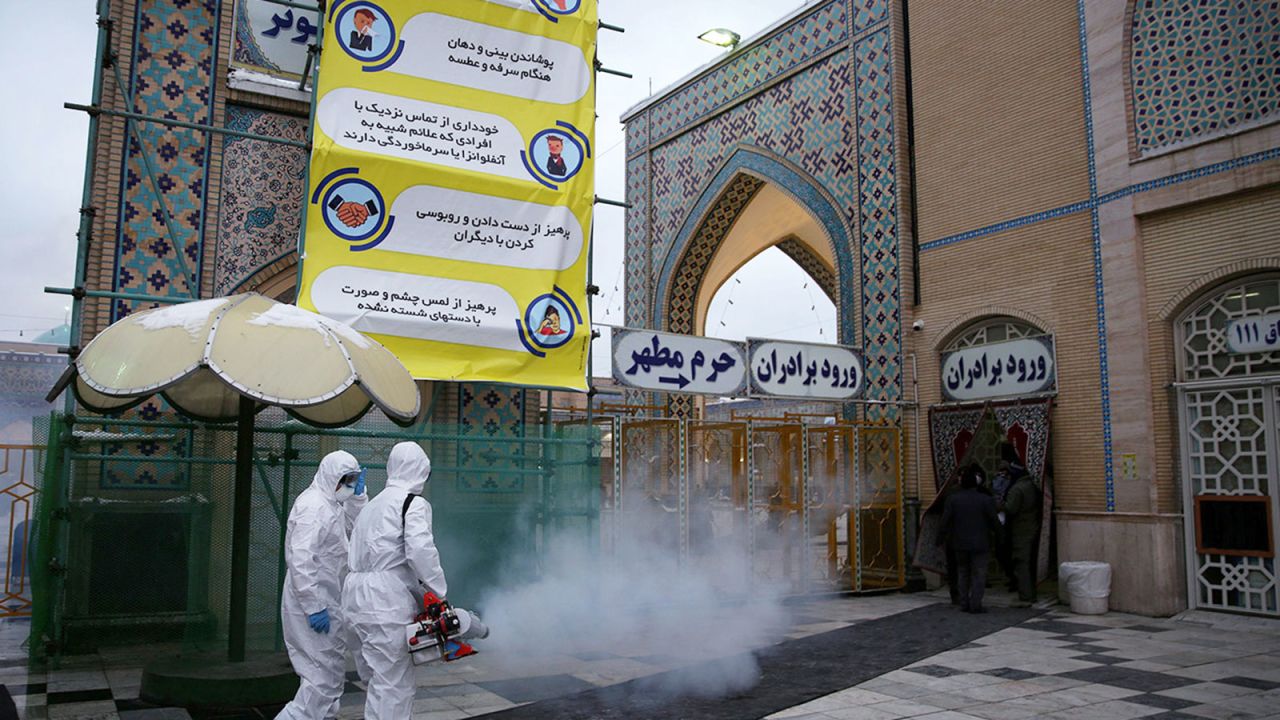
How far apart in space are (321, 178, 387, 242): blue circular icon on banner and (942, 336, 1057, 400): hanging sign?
23.3ft

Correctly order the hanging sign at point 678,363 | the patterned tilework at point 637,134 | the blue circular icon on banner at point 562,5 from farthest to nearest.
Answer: the patterned tilework at point 637,134 → the hanging sign at point 678,363 → the blue circular icon on banner at point 562,5

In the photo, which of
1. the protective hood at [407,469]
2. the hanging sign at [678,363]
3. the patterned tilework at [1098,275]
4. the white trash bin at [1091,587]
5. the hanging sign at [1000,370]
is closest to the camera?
the protective hood at [407,469]

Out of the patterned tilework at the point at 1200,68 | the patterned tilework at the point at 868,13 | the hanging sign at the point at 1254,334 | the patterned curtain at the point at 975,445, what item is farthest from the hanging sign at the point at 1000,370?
the patterned tilework at the point at 868,13

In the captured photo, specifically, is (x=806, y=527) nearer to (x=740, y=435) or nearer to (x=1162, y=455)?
(x=740, y=435)

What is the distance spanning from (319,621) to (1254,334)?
28.2 ft

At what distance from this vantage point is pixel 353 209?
8.29 metres

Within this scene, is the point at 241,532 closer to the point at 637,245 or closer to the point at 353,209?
the point at 353,209

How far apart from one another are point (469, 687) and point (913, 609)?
18.4ft

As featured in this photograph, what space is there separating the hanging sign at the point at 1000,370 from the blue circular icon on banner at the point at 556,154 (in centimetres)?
540

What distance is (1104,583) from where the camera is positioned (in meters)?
9.83

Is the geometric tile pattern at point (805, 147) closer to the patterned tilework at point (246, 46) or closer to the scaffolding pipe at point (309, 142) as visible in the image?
the scaffolding pipe at point (309, 142)

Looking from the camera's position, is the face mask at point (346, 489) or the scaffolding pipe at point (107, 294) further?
the scaffolding pipe at point (107, 294)

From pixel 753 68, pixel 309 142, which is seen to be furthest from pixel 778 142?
pixel 309 142

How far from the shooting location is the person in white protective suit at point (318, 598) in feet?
16.9
